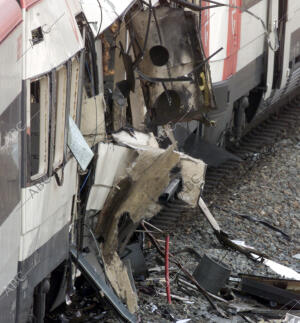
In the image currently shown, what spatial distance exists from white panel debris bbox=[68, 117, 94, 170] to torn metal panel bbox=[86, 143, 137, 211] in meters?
0.75

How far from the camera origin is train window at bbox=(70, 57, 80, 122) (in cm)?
668

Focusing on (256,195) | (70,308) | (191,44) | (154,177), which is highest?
(191,44)

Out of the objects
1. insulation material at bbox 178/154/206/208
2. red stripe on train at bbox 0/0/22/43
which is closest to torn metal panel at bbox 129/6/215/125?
insulation material at bbox 178/154/206/208

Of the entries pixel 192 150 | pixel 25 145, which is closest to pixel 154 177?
pixel 25 145

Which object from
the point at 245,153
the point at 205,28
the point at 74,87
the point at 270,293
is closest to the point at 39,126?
the point at 74,87

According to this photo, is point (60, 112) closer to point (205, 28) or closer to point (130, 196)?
point (130, 196)

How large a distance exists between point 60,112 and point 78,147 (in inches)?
19.7

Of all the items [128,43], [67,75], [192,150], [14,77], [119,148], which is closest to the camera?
[14,77]

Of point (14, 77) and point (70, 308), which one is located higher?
point (14, 77)

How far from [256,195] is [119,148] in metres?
4.66

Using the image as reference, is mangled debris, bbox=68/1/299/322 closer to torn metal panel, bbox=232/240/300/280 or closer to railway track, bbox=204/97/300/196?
torn metal panel, bbox=232/240/300/280

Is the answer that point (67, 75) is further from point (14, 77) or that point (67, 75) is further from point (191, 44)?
point (191, 44)

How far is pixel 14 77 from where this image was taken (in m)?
5.52

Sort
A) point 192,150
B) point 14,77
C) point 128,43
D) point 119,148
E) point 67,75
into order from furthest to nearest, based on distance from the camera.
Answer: point 192,150 → point 128,43 → point 119,148 → point 67,75 → point 14,77
